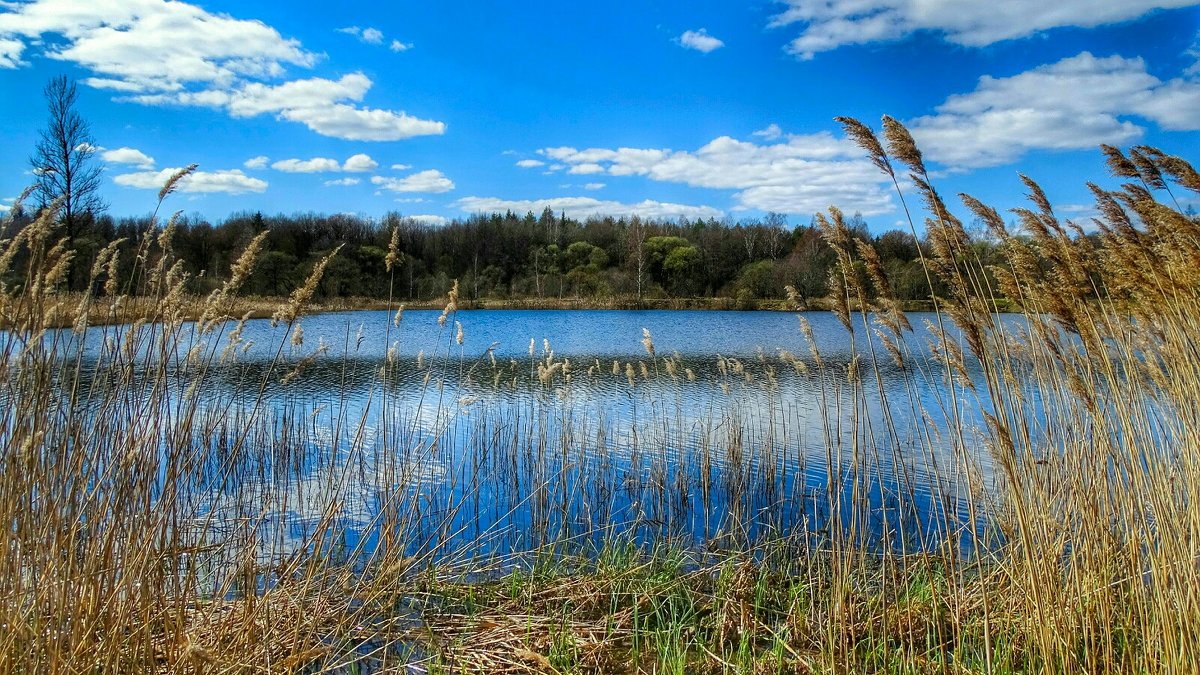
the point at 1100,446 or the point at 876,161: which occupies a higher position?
the point at 876,161

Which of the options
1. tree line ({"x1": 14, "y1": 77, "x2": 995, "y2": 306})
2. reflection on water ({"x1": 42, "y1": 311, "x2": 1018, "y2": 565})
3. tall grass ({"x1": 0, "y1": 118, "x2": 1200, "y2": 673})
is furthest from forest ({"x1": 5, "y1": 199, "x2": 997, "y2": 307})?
tall grass ({"x1": 0, "y1": 118, "x2": 1200, "y2": 673})

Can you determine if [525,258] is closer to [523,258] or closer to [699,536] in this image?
[523,258]

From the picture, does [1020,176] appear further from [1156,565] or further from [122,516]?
[122,516]

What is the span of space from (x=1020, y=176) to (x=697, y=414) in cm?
826

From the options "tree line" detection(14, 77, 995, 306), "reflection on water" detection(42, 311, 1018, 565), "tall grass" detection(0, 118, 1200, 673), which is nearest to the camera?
"tall grass" detection(0, 118, 1200, 673)

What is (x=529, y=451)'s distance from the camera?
27.9 feet

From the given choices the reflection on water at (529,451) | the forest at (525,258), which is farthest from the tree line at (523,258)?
the reflection on water at (529,451)

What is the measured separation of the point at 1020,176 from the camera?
3.38 metres

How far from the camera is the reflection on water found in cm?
369

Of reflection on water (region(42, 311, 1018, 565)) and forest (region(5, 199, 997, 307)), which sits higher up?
forest (region(5, 199, 997, 307))

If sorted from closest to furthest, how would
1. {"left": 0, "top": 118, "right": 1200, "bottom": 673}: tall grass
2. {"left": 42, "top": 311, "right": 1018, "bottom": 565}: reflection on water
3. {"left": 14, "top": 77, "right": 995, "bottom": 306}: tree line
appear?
1. {"left": 0, "top": 118, "right": 1200, "bottom": 673}: tall grass
2. {"left": 42, "top": 311, "right": 1018, "bottom": 565}: reflection on water
3. {"left": 14, "top": 77, "right": 995, "bottom": 306}: tree line

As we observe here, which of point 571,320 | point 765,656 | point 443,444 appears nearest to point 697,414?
point 443,444

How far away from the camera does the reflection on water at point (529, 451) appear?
145 inches

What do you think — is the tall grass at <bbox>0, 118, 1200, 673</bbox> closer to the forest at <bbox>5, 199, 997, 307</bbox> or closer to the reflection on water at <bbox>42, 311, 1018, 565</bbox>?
the reflection on water at <bbox>42, 311, 1018, 565</bbox>
